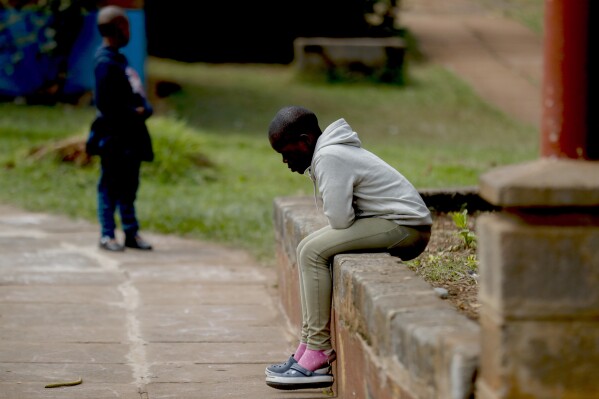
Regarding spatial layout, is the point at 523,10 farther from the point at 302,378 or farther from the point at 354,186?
the point at 302,378

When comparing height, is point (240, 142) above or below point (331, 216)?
below

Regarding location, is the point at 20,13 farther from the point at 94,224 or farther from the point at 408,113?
the point at 94,224

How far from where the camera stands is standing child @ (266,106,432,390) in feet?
14.0

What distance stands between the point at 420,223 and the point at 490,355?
65.2 inches

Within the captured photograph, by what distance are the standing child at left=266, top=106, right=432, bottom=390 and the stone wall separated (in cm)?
7

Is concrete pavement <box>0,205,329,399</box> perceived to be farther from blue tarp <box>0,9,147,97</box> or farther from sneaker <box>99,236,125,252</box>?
blue tarp <box>0,9,147,97</box>

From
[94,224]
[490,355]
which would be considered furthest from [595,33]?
[94,224]

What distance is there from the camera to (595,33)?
2854mm

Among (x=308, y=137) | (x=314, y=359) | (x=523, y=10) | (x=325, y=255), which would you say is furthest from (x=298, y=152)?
(x=523, y=10)

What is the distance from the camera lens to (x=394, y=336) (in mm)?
3410

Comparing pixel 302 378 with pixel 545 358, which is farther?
pixel 302 378

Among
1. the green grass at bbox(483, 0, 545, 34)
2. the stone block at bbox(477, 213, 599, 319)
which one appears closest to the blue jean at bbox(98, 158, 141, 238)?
the stone block at bbox(477, 213, 599, 319)

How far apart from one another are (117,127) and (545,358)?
459 cm

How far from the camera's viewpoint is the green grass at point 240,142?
27.8ft
